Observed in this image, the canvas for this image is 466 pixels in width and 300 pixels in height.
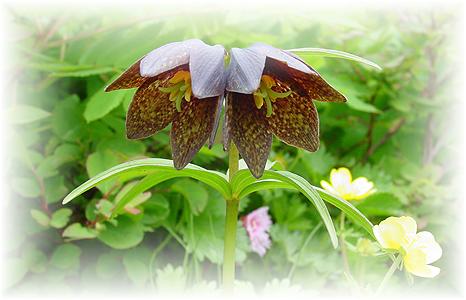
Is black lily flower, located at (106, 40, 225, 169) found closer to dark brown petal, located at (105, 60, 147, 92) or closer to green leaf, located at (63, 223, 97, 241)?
dark brown petal, located at (105, 60, 147, 92)

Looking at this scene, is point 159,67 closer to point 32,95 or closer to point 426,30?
point 32,95

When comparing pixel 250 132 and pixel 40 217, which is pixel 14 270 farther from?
pixel 250 132

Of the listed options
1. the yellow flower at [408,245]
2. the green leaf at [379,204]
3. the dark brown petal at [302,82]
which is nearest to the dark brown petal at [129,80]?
the dark brown petal at [302,82]

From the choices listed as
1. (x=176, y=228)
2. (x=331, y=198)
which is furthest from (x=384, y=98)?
(x=331, y=198)

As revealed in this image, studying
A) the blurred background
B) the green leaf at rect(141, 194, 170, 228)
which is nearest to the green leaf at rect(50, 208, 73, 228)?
the blurred background

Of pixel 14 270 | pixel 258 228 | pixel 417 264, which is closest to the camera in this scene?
pixel 417 264

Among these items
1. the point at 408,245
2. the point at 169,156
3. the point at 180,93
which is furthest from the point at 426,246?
the point at 169,156
